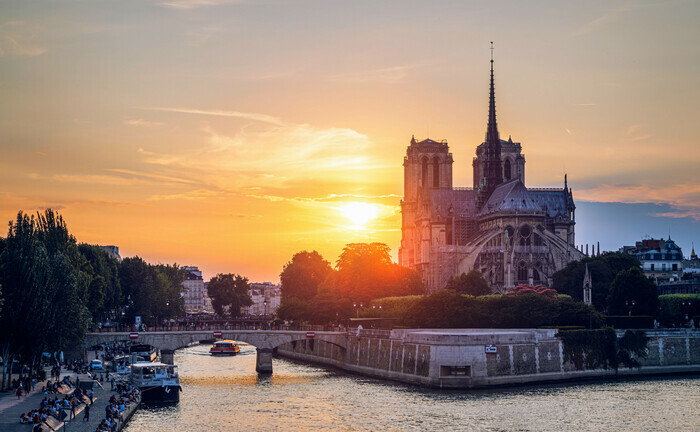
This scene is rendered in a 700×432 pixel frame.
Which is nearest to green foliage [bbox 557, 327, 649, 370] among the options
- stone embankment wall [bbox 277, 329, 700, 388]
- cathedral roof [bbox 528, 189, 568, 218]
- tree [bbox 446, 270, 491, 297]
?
stone embankment wall [bbox 277, 329, 700, 388]

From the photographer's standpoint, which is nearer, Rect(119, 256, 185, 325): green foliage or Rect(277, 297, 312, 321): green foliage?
Rect(277, 297, 312, 321): green foliage

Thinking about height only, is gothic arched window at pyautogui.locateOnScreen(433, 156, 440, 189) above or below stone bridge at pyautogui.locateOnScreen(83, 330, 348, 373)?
above

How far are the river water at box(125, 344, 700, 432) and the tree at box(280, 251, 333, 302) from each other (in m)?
76.5

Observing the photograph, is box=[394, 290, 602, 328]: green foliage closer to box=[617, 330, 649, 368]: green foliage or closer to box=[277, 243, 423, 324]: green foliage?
box=[617, 330, 649, 368]: green foliage

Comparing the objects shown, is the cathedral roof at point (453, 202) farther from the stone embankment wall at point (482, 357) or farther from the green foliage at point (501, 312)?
the stone embankment wall at point (482, 357)

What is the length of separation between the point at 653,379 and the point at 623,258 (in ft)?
144

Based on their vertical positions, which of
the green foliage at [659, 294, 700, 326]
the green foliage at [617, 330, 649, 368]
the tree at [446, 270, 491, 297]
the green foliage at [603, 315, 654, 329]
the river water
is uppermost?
the tree at [446, 270, 491, 297]

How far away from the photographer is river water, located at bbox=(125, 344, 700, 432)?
53.1 metres

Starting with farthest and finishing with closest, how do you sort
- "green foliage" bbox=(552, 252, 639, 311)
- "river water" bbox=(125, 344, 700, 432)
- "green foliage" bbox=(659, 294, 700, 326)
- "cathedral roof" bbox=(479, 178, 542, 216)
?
"cathedral roof" bbox=(479, 178, 542, 216) → "green foliage" bbox=(552, 252, 639, 311) → "green foliage" bbox=(659, 294, 700, 326) → "river water" bbox=(125, 344, 700, 432)

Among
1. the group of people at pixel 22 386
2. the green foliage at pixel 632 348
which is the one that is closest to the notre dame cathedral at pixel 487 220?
the green foliage at pixel 632 348

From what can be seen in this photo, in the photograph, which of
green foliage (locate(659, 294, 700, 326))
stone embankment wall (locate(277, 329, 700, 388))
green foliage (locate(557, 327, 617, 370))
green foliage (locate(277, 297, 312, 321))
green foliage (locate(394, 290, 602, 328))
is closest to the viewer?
stone embankment wall (locate(277, 329, 700, 388))

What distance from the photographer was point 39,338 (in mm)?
60625

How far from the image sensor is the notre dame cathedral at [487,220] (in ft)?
453

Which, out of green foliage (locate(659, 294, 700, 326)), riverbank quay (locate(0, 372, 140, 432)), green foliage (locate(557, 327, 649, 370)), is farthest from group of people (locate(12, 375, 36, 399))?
green foliage (locate(659, 294, 700, 326))
